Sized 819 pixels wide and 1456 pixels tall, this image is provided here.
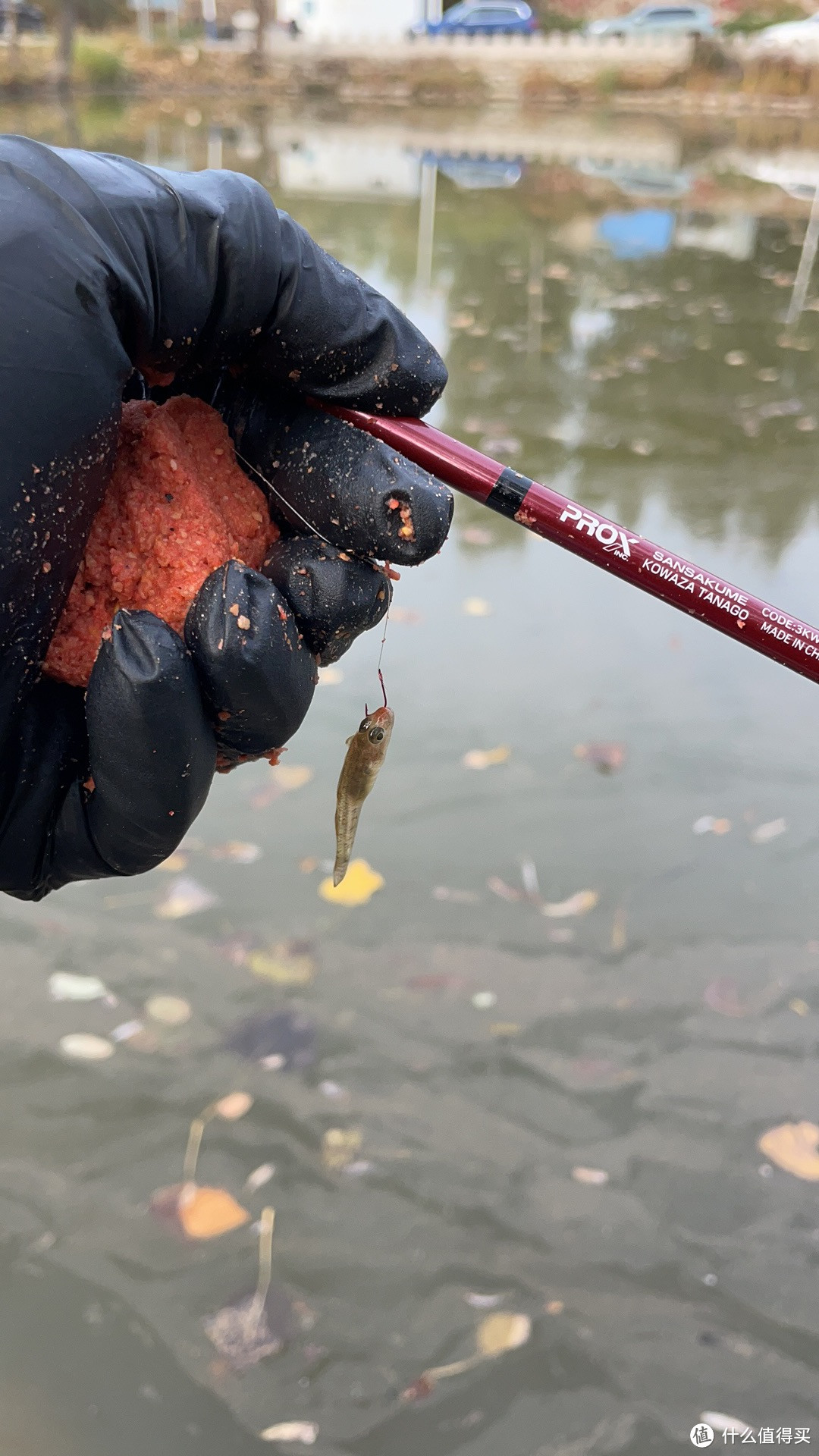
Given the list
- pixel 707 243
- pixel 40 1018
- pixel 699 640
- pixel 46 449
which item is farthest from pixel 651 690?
pixel 707 243

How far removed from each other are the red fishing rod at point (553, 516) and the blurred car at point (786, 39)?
36442mm

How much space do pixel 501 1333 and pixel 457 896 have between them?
4.17 feet

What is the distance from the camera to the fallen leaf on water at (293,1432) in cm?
193

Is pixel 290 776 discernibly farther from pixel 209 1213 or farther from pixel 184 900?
pixel 209 1213

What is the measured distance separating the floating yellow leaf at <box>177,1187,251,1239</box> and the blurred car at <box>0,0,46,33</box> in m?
36.1

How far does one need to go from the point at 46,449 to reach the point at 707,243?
39.7ft

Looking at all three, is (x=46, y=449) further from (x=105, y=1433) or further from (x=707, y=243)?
(x=707, y=243)

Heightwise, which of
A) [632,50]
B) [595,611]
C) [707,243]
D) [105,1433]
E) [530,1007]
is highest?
[632,50]

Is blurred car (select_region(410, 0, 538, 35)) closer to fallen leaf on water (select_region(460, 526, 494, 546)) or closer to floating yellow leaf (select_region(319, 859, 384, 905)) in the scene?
fallen leaf on water (select_region(460, 526, 494, 546))

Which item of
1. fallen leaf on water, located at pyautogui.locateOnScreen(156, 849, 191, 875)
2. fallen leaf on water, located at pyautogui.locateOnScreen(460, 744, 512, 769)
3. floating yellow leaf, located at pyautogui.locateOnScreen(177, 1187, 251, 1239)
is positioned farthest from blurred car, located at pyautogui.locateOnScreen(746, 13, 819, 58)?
floating yellow leaf, located at pyautogui.locateOnScreen(177, 1187, 251, 1239)

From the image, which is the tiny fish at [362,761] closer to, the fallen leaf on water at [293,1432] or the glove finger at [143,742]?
the glove finger at [143,742]

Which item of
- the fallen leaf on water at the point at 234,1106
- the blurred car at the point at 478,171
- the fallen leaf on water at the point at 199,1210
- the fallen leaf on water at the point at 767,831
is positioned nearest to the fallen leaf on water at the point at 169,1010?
the fallen leaf on water at the point at 234,1106

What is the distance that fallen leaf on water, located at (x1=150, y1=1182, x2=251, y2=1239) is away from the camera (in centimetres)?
226

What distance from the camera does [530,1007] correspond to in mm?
2762
